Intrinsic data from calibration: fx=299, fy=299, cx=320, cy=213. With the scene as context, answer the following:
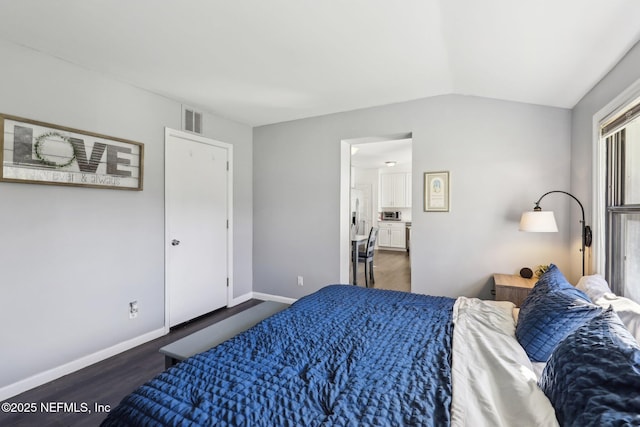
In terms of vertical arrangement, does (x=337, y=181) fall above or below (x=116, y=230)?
above

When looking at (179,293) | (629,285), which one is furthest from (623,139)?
(179,293)

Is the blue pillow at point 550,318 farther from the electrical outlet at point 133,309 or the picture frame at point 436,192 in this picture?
the electrical outlet at point 133,309

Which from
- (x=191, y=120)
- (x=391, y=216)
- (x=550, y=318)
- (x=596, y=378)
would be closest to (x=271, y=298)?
(x=191, y=120)

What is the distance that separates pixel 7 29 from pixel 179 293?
2534 millimetres

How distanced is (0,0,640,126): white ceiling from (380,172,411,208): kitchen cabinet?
17.5 ft

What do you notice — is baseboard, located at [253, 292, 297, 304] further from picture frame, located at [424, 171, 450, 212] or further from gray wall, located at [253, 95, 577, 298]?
picture frame, located at [424, 171, 450, 212]

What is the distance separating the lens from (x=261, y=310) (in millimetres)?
2359

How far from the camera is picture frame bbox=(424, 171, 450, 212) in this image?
3143 mm

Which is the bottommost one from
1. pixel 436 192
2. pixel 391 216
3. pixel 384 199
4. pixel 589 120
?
pixel 391 216

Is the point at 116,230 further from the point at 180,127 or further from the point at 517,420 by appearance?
the point at 517,420

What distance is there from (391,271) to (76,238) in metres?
4.99

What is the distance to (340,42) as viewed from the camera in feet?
6.98

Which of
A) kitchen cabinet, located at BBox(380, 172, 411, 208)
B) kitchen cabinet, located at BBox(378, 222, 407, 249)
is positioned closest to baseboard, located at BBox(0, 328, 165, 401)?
kitchen cabinet, located at BBox(378, 222, 407, 249)

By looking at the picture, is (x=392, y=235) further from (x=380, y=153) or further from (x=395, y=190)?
(x=380, y=153)
